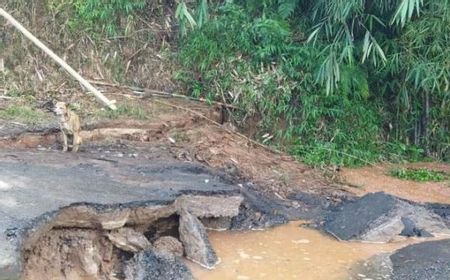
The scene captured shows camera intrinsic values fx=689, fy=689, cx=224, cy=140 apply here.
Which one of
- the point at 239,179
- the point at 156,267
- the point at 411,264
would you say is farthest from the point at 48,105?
the point at 411,264

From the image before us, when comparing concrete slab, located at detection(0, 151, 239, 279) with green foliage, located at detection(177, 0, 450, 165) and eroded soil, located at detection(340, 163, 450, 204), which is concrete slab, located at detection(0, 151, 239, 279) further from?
green foliage, located at detection(177, 0, 450, 165)

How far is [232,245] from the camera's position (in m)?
7.04

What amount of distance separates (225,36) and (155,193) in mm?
4114

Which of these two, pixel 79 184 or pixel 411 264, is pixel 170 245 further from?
pixel 411 264

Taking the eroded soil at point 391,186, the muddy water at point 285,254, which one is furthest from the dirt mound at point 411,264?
the eroded soil at point 391,186

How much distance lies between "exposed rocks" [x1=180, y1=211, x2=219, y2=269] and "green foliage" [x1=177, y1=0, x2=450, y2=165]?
3.36 m

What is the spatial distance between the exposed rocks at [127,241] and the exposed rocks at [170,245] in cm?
15

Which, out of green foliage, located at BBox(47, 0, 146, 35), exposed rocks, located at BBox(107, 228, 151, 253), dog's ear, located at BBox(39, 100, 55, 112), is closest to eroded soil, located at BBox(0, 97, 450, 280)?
→ exposed rocks, located at BBox(107, 228, 151, 253)

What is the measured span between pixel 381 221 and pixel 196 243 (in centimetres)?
213

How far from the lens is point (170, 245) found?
21.5 feet

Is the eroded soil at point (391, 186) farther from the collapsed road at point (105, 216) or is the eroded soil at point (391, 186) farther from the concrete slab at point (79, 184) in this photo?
the concrete slab at point (79, 184)

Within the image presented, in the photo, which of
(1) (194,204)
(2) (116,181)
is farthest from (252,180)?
(2) (116,181)

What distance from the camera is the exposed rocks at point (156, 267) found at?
6.05 meters

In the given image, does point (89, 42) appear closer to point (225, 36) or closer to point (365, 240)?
point (225, 36)
